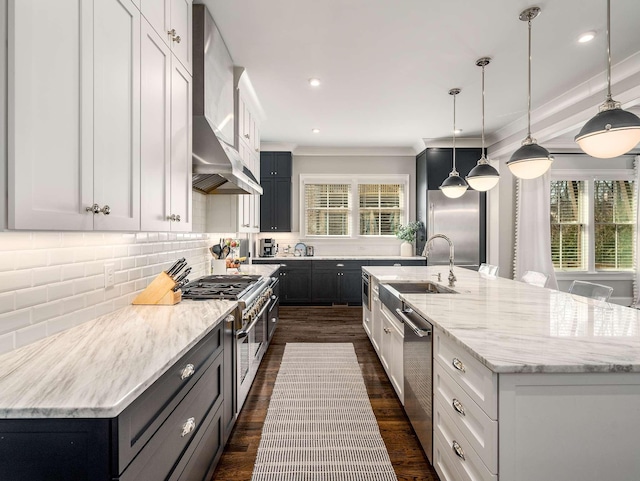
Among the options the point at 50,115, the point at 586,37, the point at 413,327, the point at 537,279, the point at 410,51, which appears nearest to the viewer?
the point at 50,115

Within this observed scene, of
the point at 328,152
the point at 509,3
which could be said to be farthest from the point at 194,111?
the point at 328,152

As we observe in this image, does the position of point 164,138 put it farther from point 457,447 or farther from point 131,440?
point 457,447

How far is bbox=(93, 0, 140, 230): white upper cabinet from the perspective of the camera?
122 centimetres

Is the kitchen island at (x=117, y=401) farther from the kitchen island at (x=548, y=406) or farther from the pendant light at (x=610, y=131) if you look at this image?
the pendant light at (x=610, y=131)

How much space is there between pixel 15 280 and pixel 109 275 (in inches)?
21.5

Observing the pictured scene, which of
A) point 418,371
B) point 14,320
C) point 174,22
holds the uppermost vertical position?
point 174,22

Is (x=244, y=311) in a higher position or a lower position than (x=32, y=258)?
lower

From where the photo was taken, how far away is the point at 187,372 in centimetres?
130

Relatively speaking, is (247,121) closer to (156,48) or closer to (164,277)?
(156,48)

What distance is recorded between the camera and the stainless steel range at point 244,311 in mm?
2154

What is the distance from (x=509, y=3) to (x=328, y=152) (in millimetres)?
4112

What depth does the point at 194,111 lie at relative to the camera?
2.32m

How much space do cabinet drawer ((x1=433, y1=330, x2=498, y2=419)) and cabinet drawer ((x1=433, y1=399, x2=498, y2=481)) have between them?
203mm

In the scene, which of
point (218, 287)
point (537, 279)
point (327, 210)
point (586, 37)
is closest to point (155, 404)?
point (218, 287)
